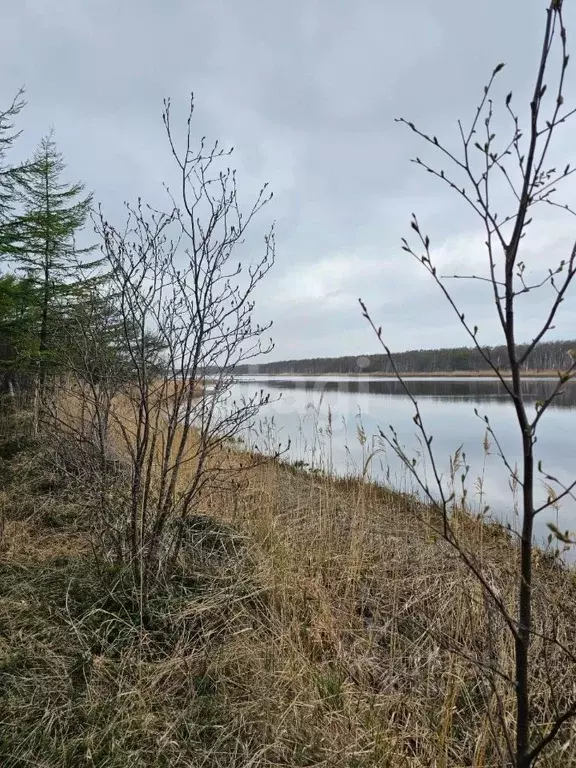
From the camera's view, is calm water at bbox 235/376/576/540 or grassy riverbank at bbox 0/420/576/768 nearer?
grassy riverbank at bbox 0/420/576/768

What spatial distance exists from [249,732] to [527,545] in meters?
1.33

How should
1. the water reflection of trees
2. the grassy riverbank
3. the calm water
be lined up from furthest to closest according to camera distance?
1. the water reflection of trees
2. the calm water
3. the grassy riverbank

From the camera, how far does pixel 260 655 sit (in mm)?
1981

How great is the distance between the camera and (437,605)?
2.49 meters

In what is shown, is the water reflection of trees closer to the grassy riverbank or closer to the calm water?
the calm water

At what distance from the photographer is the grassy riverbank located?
151 centimetres

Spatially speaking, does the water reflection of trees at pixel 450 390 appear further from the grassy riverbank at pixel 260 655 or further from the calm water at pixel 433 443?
the grassy riverbank at pixel 260 655

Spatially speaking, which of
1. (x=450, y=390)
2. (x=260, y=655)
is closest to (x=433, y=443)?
(x=260, y=655)

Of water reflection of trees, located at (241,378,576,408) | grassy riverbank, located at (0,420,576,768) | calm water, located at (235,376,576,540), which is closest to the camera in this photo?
grassy riverbank, located at (0,420,576,768)

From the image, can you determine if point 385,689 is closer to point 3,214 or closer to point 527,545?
point 527,545

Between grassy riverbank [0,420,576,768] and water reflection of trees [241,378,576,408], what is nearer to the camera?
grassy riverbank [0,420,576,768]

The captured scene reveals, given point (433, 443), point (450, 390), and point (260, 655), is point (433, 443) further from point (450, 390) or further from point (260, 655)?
point (450, 390)

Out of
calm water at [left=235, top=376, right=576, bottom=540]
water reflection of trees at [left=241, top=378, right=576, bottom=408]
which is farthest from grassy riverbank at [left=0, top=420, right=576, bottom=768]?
water reflection of trees at [left=241, top=378, right=576, bottom=408]

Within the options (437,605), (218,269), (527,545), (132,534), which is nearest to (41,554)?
(132,534)
